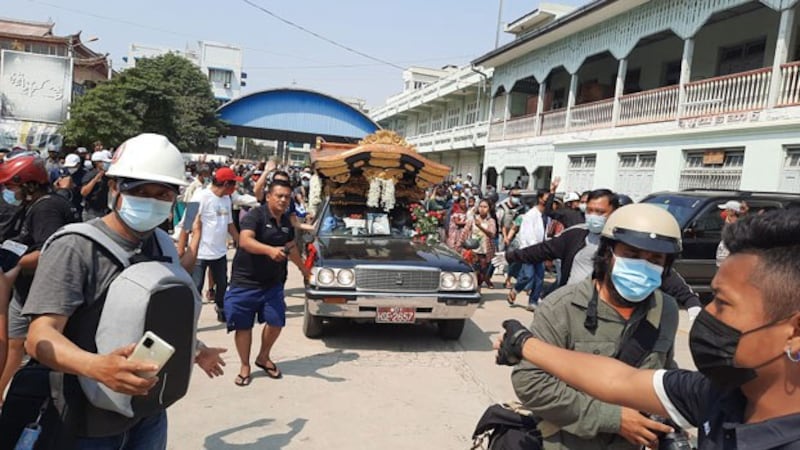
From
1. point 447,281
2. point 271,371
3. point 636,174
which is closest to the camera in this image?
point 271,371

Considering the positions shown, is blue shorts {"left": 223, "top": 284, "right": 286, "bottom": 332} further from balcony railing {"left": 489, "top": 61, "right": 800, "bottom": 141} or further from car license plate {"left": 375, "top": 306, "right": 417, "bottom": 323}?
balcony railing {"left": 489, "top": 61, "right": 800, "bottom": 141}

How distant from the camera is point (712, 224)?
30.2 ft

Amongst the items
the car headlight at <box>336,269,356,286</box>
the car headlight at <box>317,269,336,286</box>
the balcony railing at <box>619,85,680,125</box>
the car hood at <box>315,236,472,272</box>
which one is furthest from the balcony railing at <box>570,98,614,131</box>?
the car headlight at <box>317,269,336,286</box>

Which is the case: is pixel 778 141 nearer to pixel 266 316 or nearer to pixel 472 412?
pixel 472 412

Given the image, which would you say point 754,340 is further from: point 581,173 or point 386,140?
point 581,173

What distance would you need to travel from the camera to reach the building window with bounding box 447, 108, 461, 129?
33.2 metres

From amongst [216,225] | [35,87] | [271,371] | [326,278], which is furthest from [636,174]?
[35,87]

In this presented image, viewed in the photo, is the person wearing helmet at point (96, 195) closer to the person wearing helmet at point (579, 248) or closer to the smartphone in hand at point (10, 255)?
the smartphone in hand at point (10, 255)

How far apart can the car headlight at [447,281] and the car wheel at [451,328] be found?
0.57 meters

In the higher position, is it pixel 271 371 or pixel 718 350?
pixel 718 350

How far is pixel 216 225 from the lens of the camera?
252 inches

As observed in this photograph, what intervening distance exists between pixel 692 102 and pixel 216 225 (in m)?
12.2

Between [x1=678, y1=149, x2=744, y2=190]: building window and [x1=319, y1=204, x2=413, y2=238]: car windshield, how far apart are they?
28.2ft

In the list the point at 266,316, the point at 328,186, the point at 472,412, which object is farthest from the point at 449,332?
the point at 328,186
